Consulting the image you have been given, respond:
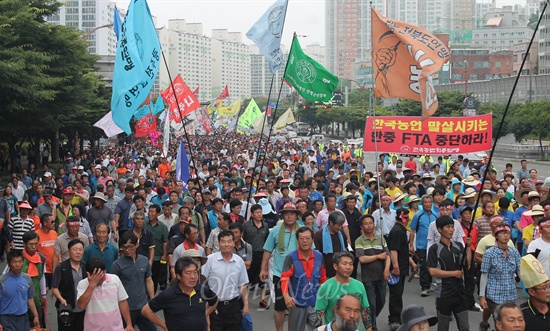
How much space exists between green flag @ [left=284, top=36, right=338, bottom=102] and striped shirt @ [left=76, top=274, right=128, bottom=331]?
326 inches

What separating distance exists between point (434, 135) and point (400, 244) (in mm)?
5596

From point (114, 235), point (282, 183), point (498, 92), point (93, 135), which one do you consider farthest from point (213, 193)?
point (498, 92)

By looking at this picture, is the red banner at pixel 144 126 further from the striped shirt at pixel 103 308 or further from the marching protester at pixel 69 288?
the striped shirt at pixel 103 308

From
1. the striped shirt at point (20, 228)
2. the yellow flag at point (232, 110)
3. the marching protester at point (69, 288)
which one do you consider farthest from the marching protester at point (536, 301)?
the yellow flag at point (232, 110)

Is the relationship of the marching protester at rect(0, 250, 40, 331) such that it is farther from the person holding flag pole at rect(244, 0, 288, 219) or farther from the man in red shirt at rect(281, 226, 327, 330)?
the person holding flag pole at rect(244, 0, 288, 219)

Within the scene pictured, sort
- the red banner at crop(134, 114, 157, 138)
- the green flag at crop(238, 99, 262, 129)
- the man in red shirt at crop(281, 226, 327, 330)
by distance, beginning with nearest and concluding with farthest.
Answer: the man in red shirt at crop(281, 226, 327, 330) < the red banner at crop(134, 114, 157, 138) < the green flag at crop(238, 99, 262, 129)

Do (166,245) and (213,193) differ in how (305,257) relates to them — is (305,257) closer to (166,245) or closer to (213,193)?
(166,245)

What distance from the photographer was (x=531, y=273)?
6203mm

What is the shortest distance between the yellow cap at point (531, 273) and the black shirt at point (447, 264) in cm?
157

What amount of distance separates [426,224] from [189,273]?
563 centimetres

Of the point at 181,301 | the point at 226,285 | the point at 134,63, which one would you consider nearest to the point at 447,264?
the point at 226,285

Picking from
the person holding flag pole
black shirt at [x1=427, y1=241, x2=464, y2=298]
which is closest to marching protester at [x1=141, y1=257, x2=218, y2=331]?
black shirt at [x1=427, y1=241, x2=464, y2=298]

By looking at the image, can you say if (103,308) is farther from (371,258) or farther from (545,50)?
(545,50)

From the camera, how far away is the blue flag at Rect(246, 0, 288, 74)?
13.3m
